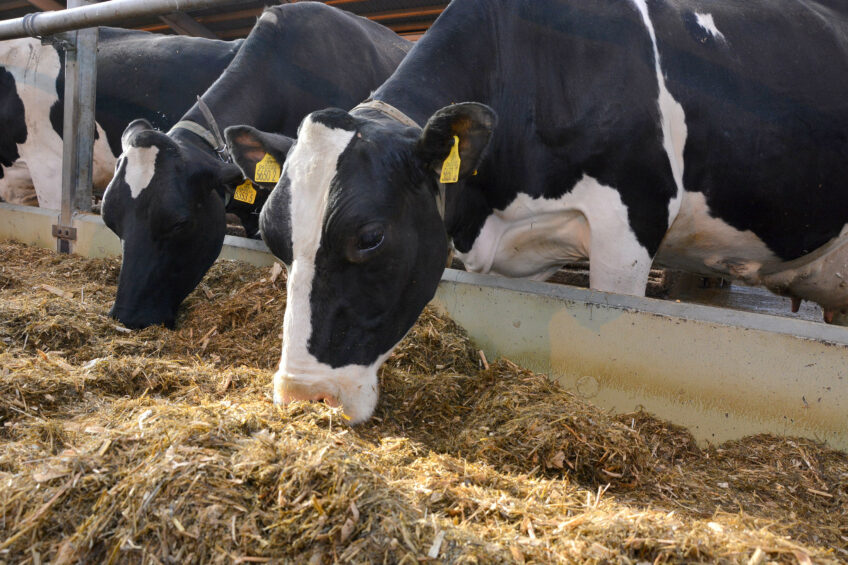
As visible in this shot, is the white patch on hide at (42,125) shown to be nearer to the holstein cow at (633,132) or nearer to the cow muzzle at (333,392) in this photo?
the holstein cow at (633,132)

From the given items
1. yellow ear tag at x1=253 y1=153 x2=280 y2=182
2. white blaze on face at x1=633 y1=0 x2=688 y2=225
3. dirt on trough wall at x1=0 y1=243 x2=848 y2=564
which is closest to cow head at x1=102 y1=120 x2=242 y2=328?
dirt on trough wall at x1=0 y1=243 x2=848 y2=564

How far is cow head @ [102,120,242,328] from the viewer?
13.0 ft

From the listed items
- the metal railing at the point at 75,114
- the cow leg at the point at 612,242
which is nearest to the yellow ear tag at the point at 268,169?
the cow leg at the point at 612,242

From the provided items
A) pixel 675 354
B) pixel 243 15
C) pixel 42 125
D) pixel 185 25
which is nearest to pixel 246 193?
pixel 675 354

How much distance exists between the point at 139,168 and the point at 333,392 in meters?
2.37

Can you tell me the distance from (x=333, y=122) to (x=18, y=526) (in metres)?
1.66

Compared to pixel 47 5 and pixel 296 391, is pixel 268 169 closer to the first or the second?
pixel 296 391

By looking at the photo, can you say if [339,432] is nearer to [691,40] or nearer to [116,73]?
[691,40]

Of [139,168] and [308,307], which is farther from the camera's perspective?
[139,168]

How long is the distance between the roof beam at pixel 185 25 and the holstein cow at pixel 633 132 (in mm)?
6850

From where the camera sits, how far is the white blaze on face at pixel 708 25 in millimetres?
3637

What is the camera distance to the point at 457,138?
2.66 metres

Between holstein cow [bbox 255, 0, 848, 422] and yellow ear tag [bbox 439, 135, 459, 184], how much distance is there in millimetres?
50

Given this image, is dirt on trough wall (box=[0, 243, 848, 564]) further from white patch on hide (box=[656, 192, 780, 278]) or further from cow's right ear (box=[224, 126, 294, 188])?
white patch on hide (box=[656, 192, 780, 278])
